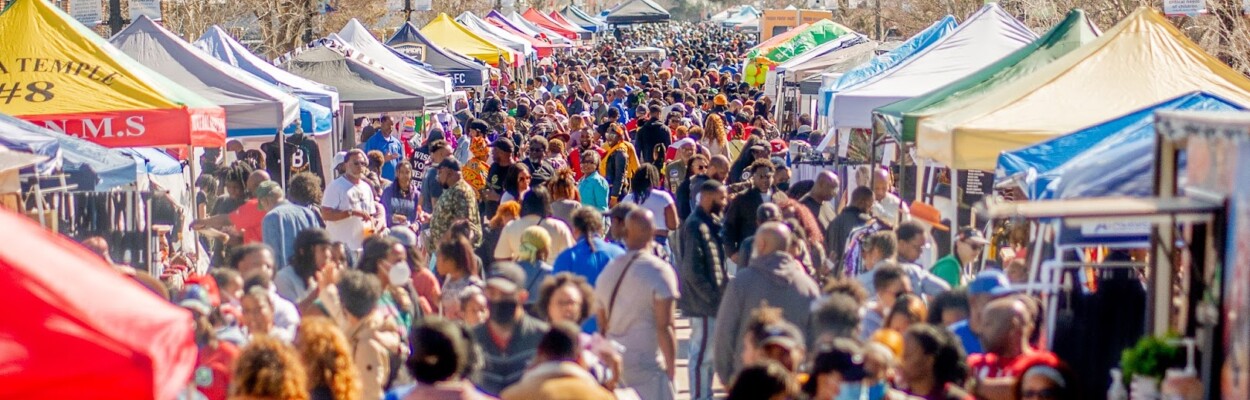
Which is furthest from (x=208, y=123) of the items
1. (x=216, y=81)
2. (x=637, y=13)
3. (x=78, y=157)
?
(x=637, y=13)

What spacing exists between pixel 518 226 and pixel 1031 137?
10.6 ft

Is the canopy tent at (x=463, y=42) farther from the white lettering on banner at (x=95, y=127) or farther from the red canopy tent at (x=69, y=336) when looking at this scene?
the red canopy tent at (x=69, y=336)

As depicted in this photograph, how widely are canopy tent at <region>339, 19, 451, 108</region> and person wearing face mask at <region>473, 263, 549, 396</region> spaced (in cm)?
1383

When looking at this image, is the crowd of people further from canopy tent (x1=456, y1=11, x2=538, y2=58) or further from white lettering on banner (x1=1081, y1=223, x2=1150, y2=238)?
canopy tent (x1=456, y1=11, x2=538, y2=58)

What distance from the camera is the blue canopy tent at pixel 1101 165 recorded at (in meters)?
6.47

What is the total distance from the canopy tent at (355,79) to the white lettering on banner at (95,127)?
7.88 metres

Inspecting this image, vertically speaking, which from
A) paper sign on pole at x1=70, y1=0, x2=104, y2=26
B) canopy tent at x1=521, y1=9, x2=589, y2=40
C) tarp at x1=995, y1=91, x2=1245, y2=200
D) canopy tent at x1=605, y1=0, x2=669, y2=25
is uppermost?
canopy tent at x1=605, y1=0, x2=669, y2=25

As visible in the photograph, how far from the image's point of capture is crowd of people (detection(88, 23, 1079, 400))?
5328 millimetres

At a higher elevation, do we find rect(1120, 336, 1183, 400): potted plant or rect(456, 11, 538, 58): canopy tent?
rect(456, 11, 538, 58): canopy tent

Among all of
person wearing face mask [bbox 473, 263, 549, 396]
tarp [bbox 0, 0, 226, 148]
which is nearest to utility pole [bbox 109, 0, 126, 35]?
tarp [bbox 0, 0, 226, 148]

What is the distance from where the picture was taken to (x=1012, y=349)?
18.4 feet

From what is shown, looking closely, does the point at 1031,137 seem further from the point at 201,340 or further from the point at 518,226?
the point at 201,340

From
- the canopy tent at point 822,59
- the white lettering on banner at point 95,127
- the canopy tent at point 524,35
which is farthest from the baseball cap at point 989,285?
the canopy tent at point 524,35

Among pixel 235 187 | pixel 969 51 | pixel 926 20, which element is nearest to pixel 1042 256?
pixel 235 187
